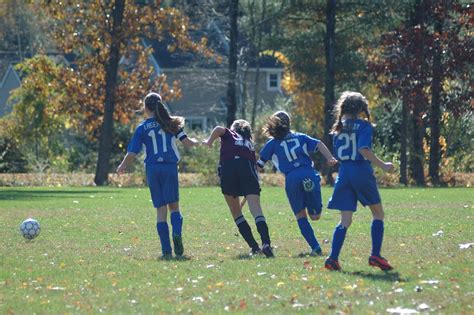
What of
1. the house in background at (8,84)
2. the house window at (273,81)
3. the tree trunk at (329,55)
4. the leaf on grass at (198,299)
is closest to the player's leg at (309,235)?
the leaf on grass at (198,299)

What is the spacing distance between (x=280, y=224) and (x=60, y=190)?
45.9ft

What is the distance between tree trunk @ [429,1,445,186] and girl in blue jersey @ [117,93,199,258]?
876 inches

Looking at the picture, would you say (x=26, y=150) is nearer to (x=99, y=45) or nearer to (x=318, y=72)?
(x=99, y=45)

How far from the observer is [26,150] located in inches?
1748

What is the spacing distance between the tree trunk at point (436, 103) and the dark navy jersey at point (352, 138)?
23.4 meters

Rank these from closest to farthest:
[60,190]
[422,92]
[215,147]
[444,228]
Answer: [444,228]
[60,190]
[422,92]
[215,147]

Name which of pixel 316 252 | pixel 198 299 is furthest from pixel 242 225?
pixel 198 299

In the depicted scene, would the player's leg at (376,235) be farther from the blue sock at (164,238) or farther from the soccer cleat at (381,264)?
the blue sock at (164,238)

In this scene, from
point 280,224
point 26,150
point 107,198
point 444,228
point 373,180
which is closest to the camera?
point 373,180

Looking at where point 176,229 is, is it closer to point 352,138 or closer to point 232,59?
point 352,138

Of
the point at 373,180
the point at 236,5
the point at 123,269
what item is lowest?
the point at 123,269

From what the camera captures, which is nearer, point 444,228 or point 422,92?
point 444,228

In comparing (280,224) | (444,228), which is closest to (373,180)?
(444,228)

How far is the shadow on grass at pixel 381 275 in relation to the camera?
10180 millimetres
